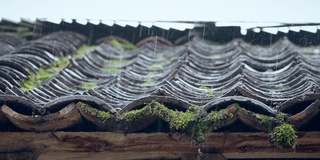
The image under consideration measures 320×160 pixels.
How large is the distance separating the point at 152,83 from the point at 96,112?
1.31m

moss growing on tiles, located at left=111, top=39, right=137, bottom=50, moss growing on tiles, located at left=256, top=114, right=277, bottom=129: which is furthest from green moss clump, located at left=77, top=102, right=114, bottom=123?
moss growing on tiles, located at left=111, top=39, right=137, bottom=50

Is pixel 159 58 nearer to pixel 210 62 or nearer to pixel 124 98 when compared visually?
pixel 210 62

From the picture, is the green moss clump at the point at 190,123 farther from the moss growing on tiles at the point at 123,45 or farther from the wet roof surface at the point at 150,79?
the moss growing on tiles at the point at 123,45

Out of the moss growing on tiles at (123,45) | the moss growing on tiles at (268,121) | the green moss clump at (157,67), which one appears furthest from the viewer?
the moss growing on tiles at (123,45)

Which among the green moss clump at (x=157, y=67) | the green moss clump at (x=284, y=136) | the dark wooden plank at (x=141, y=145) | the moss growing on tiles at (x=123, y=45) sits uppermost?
the moss growing on tiles at (x=123, y=45)

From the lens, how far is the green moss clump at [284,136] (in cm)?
281

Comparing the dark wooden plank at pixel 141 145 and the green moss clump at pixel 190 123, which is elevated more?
the green moss clump at pixel 190 123

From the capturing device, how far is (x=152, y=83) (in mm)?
4316

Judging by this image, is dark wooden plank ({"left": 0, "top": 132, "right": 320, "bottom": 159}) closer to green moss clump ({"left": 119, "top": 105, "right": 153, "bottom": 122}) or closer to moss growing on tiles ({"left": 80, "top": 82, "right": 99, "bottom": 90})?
green moss clump ({"left": 119, "top": 105, "right": 153, "bottom": 122})

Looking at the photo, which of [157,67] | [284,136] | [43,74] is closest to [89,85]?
[43,74]

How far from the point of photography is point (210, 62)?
5070 mm

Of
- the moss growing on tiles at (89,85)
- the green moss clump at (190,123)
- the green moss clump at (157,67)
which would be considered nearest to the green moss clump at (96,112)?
the green moss clump at (190,123)

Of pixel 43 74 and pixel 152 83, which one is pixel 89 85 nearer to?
pixel 152 83

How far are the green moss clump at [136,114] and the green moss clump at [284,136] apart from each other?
816mm
